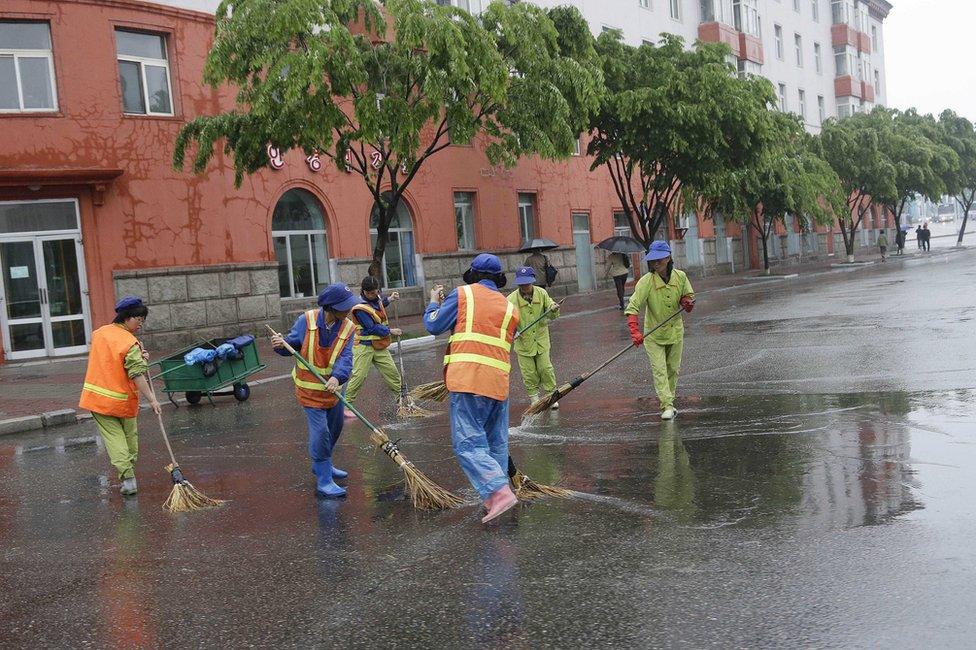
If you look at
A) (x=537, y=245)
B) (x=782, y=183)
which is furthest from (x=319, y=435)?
(x=782, y=183)

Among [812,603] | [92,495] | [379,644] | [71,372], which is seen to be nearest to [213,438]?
[92,495]

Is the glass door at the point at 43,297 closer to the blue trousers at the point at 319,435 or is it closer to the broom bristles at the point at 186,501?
the broom bristles at the point at 186,501

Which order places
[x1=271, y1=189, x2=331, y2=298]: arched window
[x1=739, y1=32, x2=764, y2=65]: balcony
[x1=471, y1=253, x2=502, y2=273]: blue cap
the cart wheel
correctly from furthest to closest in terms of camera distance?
[x1=739, y1=32, x2=764, y2=65]: balcony, [x1=271, y1=189, x2=331, y2=298]: arched window, the cart wheel, [x1=471, y1=253, x2=502, y2=273]: blue cap

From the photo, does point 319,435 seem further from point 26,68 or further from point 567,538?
point 26,68

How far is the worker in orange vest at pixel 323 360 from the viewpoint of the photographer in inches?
280

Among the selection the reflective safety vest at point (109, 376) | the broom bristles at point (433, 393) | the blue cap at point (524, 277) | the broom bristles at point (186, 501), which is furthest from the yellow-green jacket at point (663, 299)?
the reflective safety vest at point (109, 376)

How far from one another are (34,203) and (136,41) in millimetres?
4101

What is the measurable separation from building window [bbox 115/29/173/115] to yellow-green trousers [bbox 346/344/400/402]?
12332mm

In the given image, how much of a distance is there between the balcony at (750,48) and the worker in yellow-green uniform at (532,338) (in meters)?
38.6

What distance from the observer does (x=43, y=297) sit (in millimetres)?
19922

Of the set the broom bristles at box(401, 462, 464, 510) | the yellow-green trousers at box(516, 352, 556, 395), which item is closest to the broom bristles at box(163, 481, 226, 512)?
the broom bristles at box(401, 462, 464, 510)

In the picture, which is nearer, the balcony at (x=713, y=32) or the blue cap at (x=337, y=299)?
the blue cap at (x=337, y=299)

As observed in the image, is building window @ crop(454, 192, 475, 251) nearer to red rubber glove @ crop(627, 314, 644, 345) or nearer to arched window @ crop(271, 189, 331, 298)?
arched window @ crop(271, 189, 331, 298)

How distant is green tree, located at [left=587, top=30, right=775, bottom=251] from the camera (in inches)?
1021
